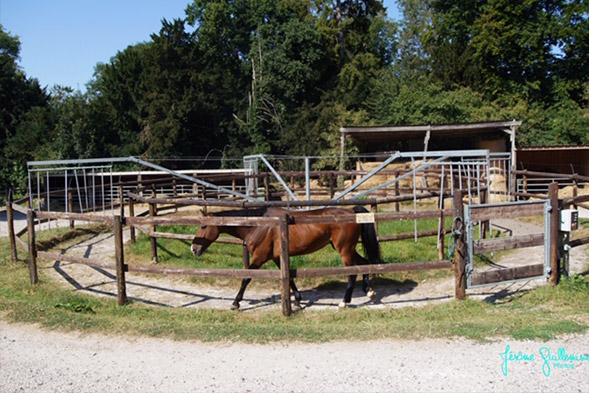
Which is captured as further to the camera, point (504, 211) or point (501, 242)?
point (504, 211)

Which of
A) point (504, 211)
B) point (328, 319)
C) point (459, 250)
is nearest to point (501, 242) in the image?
point (504, 211)

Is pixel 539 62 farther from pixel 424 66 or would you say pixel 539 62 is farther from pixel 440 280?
pixel 440 280

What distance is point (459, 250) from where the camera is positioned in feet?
19.4

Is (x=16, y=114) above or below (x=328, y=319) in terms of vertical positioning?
above

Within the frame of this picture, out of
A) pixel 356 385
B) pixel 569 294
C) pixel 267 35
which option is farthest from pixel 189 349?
pixel 267 35

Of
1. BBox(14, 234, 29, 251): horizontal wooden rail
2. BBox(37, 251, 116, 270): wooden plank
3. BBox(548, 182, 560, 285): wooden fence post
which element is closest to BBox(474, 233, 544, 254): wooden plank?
BBox(548, 182, 560, 285): wooden fence post

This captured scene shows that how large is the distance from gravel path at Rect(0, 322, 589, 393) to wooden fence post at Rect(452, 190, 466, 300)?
1.37 m

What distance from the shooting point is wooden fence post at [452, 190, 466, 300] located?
233 inches

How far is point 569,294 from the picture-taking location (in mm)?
6020

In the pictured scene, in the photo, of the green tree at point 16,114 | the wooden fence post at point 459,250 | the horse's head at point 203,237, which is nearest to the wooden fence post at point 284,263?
the horse's head at point 203,237

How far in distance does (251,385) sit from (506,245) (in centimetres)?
395

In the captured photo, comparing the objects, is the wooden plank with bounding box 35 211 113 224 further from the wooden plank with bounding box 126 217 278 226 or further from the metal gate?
the metal gate

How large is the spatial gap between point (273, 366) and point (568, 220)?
452cm

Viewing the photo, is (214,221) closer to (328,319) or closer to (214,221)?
(214,221)
